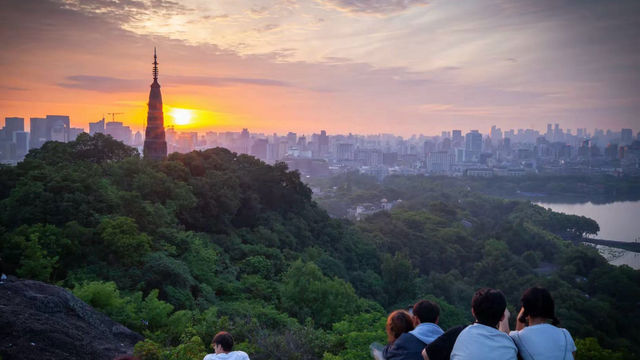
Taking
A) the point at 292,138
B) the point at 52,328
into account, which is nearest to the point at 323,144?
the point at 292,138

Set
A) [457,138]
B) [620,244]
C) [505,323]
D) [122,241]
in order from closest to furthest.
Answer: [505,323] < [122,241] < [620,244] < [457,138]

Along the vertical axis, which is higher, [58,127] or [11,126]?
[58,127]

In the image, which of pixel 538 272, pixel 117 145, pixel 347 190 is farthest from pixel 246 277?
pixel 347 190

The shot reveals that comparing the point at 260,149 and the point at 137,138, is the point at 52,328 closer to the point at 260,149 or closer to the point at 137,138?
the point at 137,138

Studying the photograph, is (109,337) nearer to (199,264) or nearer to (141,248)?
(141,248)

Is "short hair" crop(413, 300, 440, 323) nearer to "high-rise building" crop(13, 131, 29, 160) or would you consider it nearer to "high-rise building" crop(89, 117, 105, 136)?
"high-rise building" crop(13, 131, 29, 160)

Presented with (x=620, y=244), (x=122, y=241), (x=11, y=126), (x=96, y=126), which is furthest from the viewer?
(x=96, y=126)
